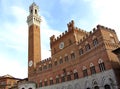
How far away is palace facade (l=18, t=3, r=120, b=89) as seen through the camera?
24097 millimetres

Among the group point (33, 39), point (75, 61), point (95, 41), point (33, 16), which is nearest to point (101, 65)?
point (95, 41)

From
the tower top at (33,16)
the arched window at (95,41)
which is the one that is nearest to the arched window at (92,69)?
the arched window at (95,41)

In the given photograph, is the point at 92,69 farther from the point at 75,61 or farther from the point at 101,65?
the point at 75,61

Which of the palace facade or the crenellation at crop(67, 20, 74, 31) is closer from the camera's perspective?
the palace facade

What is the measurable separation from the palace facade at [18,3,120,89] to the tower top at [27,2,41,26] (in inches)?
14.2

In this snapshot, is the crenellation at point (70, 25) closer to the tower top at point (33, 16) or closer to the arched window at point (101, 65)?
the arched window at point (101, 65)

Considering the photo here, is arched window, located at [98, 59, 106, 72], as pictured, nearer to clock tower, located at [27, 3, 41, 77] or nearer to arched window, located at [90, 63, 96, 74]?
arched window, located at [90, 63, 96, 74]

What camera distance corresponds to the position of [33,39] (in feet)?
147

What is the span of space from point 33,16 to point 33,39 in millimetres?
8007

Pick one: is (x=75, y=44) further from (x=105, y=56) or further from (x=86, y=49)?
(x=105, y=56)

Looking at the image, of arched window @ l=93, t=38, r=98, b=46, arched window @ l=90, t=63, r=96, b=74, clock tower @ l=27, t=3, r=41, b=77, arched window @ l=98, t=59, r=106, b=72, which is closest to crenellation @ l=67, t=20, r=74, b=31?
arched window @ l=93, t=38, r=98, b=46

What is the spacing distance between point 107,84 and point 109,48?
219 inches

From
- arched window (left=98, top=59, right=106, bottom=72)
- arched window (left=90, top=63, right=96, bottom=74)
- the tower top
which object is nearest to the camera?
arched window (left=98, top=59, right=106, bottom=72)

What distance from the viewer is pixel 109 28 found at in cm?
2759
